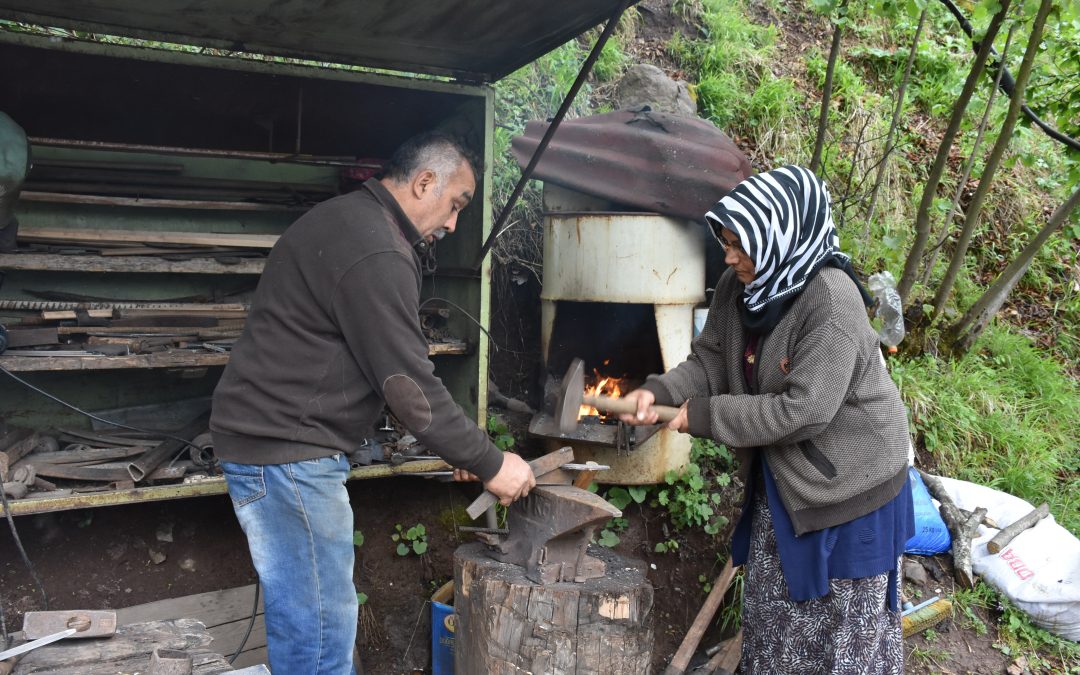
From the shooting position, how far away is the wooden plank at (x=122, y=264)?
340cm

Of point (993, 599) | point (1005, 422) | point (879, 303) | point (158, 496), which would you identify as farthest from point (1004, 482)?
point (158, 496)

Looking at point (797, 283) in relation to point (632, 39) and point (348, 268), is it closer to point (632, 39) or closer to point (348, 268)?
point (348, 268)

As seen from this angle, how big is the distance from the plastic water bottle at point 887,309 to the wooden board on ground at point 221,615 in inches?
167

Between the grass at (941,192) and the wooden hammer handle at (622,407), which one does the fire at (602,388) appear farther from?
the grass at (941,192)

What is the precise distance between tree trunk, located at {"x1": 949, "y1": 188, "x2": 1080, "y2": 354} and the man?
465 centimetres

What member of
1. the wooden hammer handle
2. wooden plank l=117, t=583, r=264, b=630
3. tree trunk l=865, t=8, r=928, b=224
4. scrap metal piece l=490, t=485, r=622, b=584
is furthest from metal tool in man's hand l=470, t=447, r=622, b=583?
tree trunk l=865, t=8, r=928, b=224

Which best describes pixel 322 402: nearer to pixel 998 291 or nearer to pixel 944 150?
pixel 944 150

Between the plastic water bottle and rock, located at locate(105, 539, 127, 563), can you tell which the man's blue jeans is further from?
the plastic water bottle

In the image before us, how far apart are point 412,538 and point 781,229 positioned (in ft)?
9.40

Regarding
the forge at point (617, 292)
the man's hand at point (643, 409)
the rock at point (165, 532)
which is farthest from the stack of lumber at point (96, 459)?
the man's hand at point (643, 409)

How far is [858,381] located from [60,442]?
148 inches

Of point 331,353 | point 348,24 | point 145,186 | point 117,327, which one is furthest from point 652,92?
point 331,353

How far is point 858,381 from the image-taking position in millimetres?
2574

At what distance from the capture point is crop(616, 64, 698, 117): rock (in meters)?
6.34
